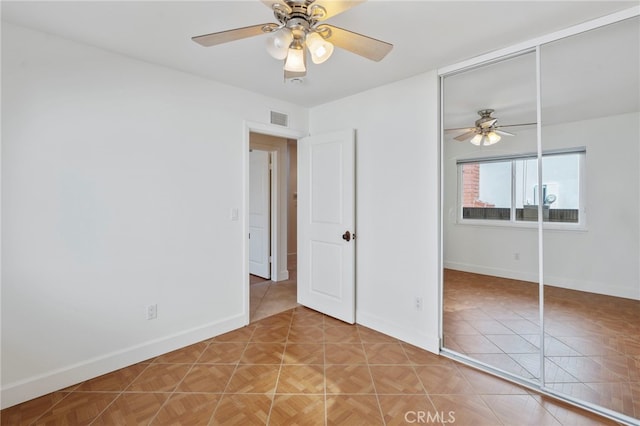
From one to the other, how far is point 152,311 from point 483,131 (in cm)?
321

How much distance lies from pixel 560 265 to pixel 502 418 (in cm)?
121

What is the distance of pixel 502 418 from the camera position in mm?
1749

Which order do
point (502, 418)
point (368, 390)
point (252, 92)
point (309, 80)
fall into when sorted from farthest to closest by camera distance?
point (252, 92)
point (309, 80)
point (368, 390)
point (502, 418)

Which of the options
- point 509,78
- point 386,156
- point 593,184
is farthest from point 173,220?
point 593,184

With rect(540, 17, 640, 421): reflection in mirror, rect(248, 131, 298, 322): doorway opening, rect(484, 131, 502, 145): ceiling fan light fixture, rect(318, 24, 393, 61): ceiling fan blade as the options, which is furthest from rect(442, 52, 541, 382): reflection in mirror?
rect(248, 131, 298, 322): doorway opening

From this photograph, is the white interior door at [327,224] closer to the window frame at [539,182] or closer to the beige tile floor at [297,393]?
the beige tile floor at [297,393]

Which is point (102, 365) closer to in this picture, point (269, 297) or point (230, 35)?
point (269, 297)

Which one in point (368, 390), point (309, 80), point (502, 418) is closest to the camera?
point (502, 418)

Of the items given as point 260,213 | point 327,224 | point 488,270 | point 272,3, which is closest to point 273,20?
point 272,3

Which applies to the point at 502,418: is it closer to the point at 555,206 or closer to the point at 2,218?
the point at 555,206

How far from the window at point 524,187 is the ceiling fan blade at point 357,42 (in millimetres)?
1371

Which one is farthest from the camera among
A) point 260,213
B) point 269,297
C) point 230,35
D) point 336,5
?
point 260,213

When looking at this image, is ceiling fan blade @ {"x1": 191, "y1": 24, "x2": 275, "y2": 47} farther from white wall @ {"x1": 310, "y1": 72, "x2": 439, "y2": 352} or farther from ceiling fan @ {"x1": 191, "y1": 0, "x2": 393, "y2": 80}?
white wall @ {"x1": 310, "y1": 72, "x2": 439, "y2": 352}

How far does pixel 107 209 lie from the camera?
7.27 ft
